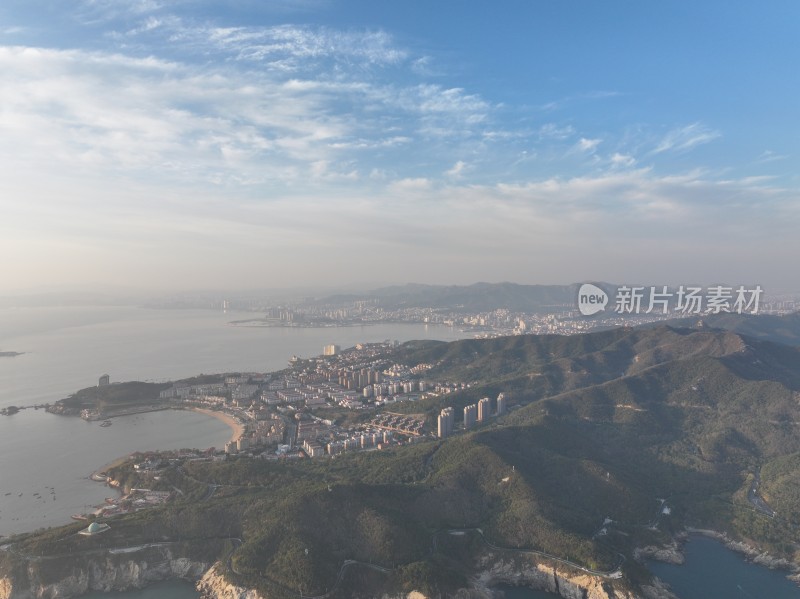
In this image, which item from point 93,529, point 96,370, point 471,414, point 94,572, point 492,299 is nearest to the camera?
point 94,572

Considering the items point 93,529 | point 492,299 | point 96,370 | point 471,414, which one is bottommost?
point 96,370

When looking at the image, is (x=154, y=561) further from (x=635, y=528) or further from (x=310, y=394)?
(x=310, y=394)

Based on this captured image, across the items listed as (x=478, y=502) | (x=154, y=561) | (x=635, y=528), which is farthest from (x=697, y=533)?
(x=154, y=561)

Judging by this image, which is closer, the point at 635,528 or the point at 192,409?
the point at 635,528

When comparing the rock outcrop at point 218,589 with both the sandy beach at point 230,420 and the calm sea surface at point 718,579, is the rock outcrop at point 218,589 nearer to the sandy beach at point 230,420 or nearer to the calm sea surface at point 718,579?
the calm sea surface at point 718,579

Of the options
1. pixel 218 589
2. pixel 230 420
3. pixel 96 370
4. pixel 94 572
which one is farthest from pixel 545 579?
pixel 96 370

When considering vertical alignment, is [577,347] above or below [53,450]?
above

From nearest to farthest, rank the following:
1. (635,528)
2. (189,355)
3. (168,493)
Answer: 1. (635,528)
2. (168,493)
3. (189,355)

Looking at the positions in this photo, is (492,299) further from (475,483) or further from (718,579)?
(718,579)

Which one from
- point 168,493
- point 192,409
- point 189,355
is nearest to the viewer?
point 168,493
